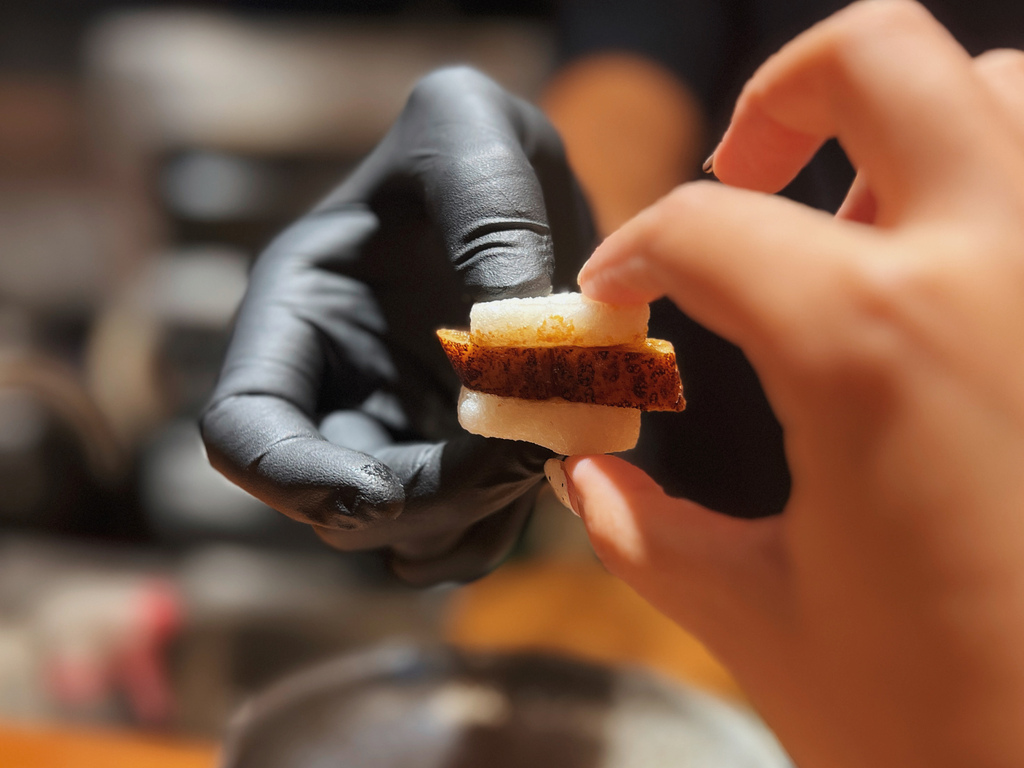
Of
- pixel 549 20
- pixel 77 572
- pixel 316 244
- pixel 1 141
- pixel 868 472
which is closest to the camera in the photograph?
pixel 868 472

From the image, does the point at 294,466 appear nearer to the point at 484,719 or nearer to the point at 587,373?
the point at 587,373

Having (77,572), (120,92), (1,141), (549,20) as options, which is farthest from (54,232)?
(549,20)

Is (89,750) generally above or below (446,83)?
below

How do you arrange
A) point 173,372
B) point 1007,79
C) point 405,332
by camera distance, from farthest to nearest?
point 173,372 → point 405,332 → point 1007,79

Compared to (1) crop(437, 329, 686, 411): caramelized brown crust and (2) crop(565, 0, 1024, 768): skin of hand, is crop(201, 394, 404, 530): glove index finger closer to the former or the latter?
(1) crop(437, 329, 686, 411): caramelized brown crust

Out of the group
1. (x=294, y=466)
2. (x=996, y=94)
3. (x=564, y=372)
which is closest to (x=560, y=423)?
(x=564, y=372)

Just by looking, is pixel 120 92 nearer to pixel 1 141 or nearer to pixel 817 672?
pixel 1 141

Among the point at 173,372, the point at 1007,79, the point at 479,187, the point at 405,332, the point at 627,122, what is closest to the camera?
the point at 1007,79
